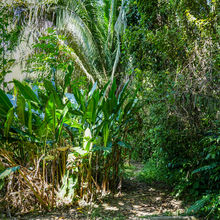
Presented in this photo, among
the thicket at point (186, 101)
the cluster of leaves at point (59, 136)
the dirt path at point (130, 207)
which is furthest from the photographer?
the thicket at point (186, 101)

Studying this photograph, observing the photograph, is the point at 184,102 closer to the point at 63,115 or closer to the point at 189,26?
the point at 189,26

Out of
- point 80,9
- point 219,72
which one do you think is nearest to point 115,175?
point 219,72

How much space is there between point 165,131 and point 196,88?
0.93 m

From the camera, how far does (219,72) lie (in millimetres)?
3439

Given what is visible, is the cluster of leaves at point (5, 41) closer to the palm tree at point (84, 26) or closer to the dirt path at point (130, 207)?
the palm tree at point (84, 26)

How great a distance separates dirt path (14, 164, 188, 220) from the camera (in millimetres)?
2982

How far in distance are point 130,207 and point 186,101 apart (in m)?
1.97

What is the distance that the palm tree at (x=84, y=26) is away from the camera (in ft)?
23.2

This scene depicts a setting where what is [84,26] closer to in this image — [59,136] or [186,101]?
[186,101]

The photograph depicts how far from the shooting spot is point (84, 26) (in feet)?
26.2

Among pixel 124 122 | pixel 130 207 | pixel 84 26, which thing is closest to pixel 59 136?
pixel 124 122

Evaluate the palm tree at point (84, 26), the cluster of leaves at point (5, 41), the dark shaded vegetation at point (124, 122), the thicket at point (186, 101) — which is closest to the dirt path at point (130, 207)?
the dark shaded vegetation at point (124, 122)

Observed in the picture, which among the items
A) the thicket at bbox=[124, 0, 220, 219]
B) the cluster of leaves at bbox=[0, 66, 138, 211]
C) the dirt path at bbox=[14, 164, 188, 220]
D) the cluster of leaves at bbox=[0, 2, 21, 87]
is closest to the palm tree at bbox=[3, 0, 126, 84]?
the cluster of leaves at bbox=[0, 2, 21, 87]

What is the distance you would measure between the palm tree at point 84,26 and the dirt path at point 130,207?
454 cm
